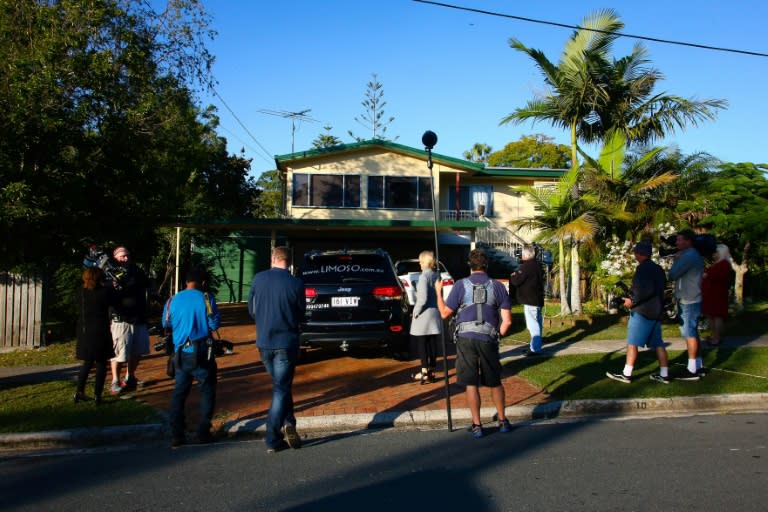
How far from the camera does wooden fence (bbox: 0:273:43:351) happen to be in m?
12.3

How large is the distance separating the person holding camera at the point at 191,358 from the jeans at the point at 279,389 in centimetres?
67

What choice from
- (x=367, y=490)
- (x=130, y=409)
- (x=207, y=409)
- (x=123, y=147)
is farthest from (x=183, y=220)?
(x=367, y=490)

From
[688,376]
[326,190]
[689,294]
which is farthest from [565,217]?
[326,190]

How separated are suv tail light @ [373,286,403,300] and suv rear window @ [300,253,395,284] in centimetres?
17

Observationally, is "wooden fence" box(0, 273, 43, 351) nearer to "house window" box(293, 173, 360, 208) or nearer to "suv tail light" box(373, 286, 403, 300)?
"suv tail light" box(373, 286, 403, 300)

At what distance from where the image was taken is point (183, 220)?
17.0 meters

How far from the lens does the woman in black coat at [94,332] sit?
7.82 meters

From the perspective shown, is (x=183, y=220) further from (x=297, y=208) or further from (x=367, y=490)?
(x=367, y=490)

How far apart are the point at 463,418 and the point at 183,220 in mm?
11666

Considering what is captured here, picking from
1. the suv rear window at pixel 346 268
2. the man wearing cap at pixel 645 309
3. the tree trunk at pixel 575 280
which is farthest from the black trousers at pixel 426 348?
the tree trunk at pixel 575 280

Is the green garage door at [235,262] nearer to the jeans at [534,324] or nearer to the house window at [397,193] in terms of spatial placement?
the house window at [397,193]

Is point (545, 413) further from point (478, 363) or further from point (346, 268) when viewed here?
point (346, 268)

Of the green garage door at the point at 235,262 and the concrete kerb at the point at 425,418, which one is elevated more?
the green garage door at the point at 235,262

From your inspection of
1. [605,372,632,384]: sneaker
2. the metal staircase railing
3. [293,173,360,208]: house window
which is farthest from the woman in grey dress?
the metal staircase railing
